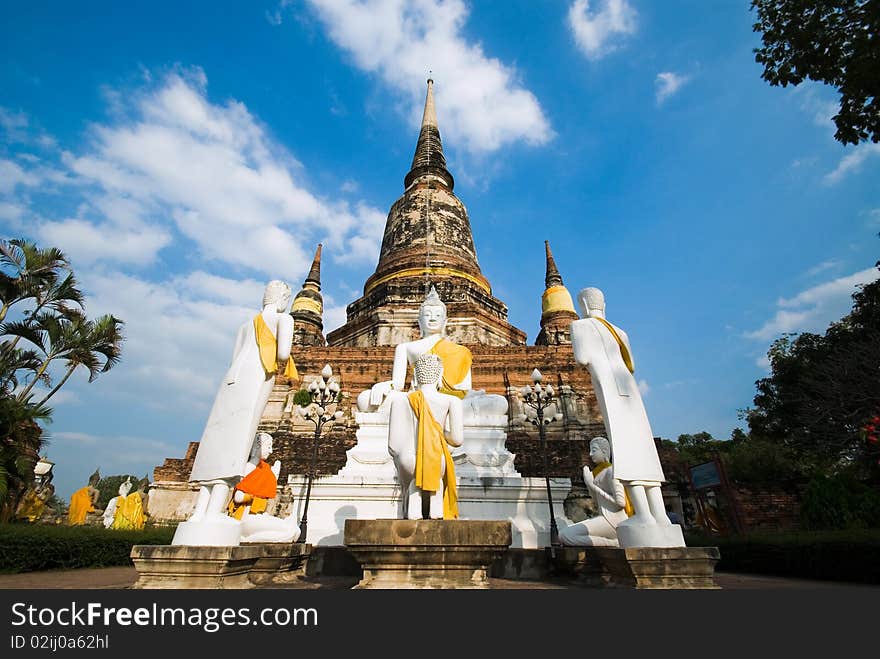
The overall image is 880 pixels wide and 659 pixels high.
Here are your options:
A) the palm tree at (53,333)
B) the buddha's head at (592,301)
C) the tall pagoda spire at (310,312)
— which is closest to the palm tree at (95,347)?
the palm tree at (53,333)

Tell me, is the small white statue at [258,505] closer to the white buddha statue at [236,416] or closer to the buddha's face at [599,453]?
the white buddha statue at [236,416]

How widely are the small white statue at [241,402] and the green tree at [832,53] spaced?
1119 cm

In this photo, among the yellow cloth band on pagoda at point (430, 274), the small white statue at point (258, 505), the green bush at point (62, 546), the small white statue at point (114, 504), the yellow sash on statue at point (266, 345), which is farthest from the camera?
the yellow cloth band on pagoda at point (430, 274)

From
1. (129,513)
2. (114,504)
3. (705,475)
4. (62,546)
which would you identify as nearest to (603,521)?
(705,475)

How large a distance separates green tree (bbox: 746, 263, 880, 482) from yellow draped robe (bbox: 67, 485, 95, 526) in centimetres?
1782

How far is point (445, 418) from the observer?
4.41 meters

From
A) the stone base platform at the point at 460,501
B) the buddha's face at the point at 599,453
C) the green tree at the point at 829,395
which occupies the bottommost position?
the stone base platform at the point at 460,501

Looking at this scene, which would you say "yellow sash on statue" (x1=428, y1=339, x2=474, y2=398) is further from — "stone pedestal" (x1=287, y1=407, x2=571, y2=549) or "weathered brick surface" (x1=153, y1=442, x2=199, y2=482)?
"weathered brick surface" (x1=153, y1=442, x2=199, y2=482)

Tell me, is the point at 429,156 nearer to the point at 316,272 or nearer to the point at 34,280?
the point at 316,272

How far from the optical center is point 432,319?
22.6ft

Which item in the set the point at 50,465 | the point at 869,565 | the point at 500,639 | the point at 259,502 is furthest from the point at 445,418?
the point at 50,465

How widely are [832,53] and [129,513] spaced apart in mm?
18452

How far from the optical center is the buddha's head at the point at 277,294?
17.1ft

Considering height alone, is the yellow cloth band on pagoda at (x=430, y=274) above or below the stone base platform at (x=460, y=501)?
above
